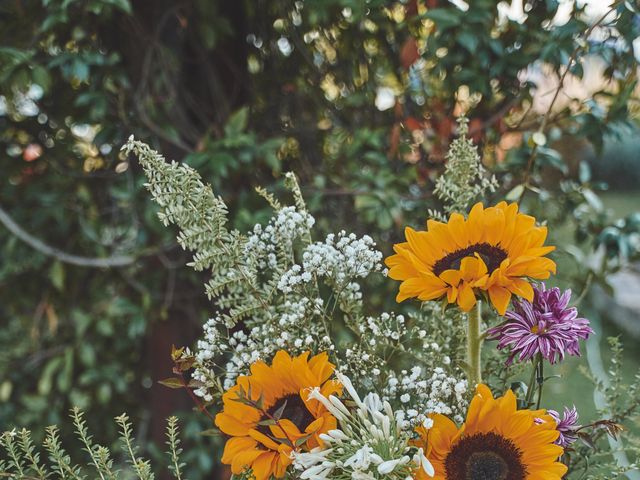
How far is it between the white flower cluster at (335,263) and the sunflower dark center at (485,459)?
20cm

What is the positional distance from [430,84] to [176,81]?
1.81ft

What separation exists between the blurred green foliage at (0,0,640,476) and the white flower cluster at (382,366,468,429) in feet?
2.23

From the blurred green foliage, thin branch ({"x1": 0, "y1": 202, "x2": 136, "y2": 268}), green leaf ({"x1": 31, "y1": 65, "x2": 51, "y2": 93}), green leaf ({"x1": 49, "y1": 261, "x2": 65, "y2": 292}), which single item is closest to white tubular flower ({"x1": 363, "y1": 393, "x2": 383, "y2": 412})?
the blurred green foliage

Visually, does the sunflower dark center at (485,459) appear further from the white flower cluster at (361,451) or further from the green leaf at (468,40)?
the green leaf at (468,40)

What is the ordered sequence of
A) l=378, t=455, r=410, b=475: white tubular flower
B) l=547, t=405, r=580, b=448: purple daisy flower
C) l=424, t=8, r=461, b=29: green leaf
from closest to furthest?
1. l=378, t=455, r=410, b=475: white tubular flower
2. l=547, t=405, r=580, b=448: purple daisy flower
3. l=424, t=8, r=461, b=29: green leaf

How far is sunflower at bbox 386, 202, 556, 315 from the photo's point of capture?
2.17ft

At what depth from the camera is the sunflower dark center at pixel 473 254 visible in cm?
69

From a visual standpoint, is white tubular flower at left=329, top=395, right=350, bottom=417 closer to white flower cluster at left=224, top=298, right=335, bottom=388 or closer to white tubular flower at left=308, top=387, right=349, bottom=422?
white tubular flower at left=308, top=387, right=349, bottom=422

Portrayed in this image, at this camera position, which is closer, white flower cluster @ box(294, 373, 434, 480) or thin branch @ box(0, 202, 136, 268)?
white flower cluster @ box(294, 373, 434, 480)

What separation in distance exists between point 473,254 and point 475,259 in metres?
0.05

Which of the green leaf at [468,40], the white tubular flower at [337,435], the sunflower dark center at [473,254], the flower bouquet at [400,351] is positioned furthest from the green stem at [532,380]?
the green leaf at [468,40]

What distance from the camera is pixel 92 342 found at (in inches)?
73.9

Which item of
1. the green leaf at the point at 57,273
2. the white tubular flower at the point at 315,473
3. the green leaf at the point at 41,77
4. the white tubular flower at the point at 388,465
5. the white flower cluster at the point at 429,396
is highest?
the green leaf at the point at 41,77

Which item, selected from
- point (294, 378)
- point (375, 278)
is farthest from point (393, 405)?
point (375, 278)
